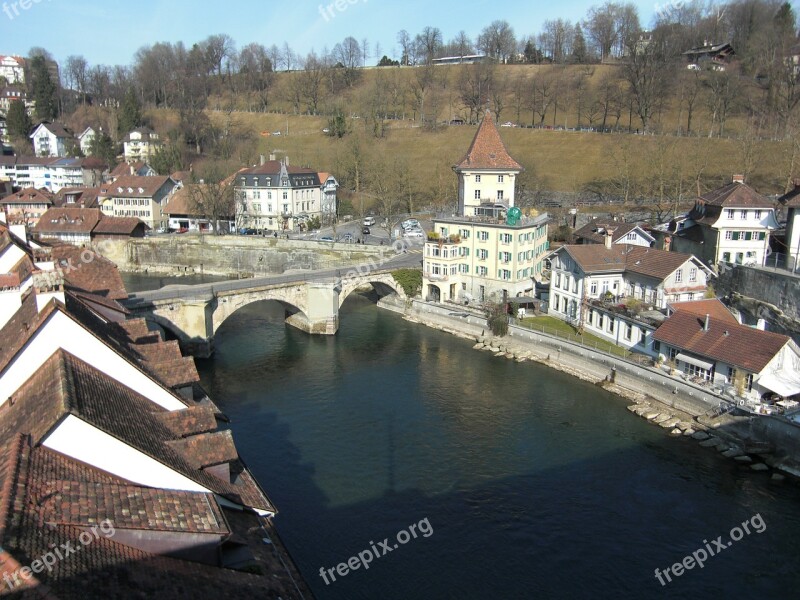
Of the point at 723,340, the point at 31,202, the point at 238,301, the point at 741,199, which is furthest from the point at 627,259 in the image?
the point at 31,202

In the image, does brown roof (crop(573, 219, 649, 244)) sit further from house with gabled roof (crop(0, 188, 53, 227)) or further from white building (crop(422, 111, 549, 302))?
house with gabled roof (crop(0, 188, 53, 227))

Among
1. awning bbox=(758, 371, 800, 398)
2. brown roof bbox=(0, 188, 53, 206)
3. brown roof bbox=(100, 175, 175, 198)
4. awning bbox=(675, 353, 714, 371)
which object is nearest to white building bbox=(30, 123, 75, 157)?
brown roof bbox=(0, 188, 53, 206)

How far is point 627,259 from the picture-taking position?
1668 inches

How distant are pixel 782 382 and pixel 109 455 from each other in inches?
1120

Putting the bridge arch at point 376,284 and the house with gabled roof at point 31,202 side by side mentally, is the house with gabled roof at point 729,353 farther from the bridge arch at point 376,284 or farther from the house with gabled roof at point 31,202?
the house with gabled roof at point 31,202

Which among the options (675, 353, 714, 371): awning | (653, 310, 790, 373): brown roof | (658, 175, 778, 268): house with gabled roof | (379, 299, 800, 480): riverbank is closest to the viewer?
(379, 299, 800, 480): riverbank

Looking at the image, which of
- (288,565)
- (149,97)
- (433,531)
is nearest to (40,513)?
(288,565)

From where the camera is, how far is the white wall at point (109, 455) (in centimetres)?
1167

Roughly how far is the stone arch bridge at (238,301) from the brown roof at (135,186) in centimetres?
3817

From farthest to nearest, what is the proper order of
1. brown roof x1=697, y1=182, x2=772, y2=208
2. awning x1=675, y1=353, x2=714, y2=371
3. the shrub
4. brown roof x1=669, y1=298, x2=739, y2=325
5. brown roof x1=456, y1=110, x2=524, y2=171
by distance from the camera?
brown roof x1=456, y1=110, x2=524, y2=171
the shrub
brown roof x1=697, y1=182, x2=772, y2=208
brown roof x1=669, y1=298, x2=739, y2=325
awning x1=675, y1=353, x2=714, y2=371

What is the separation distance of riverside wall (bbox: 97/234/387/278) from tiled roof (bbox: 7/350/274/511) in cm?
4529

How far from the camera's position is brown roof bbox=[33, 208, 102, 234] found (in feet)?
224

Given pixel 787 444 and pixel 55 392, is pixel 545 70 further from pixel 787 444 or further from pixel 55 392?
pixel 55 392

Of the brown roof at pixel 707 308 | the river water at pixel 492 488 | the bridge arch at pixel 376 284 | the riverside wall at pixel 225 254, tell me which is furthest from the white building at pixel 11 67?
the brown roof at pixel 707 308
